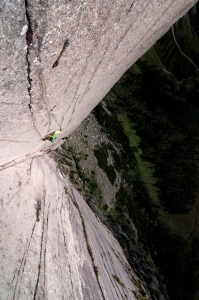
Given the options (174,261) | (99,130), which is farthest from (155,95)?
(174,261)

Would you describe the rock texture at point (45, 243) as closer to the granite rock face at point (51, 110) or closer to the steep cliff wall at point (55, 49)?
the granite rock face at point (51, 110)

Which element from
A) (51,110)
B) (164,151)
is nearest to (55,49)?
(51,110)

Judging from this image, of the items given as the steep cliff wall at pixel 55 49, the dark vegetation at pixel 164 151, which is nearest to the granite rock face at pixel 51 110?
the steep cliff wall at pixel 55 49

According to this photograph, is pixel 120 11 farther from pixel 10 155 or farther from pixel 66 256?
pixel 66 256

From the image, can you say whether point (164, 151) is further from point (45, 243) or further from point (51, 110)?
point (51, 110)

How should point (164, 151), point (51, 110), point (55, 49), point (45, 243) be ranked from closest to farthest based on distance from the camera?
1. point (55, 49)
2. point (51, 110)
3. point (45, 243)
4. point (164, 151)
